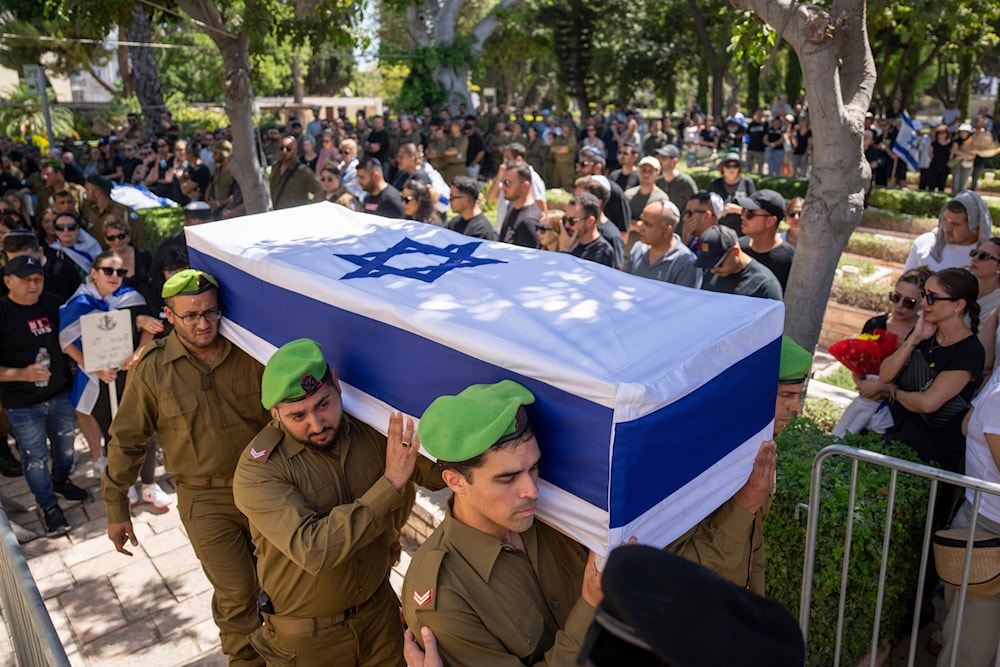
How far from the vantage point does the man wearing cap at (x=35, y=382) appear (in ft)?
15.3

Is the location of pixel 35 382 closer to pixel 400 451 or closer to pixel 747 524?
pixel 400 451

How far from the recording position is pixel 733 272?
15.0 feet

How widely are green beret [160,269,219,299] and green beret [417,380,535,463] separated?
5.59 feet

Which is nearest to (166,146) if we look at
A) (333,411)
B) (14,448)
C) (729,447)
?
(14,448)

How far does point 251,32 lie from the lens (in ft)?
22.9

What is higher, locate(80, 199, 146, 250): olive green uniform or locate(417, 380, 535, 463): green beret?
locate(417, 380, 535, 463): green beret

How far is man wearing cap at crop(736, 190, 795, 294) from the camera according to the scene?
17.2ft

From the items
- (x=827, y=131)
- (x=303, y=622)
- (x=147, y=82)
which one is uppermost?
(x=147, y=82)

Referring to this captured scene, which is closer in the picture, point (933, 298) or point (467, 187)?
point (933, 298)

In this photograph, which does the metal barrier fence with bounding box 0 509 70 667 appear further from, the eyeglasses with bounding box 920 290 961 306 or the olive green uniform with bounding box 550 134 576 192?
the olive green uniform with bounding box 550 134 576 192

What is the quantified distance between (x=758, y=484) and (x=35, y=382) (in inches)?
173

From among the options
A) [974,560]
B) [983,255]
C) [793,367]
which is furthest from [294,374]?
[983,255]

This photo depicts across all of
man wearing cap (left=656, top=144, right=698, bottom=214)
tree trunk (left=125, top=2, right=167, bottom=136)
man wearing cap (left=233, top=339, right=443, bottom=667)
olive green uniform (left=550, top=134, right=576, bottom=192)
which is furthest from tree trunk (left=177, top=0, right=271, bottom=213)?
tree trunk (left=125, top=2, right=167, bottom=136)

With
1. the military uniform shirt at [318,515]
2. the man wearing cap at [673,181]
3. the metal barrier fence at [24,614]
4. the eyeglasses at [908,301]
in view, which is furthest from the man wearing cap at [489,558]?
the man wearing cap at [673,181]
